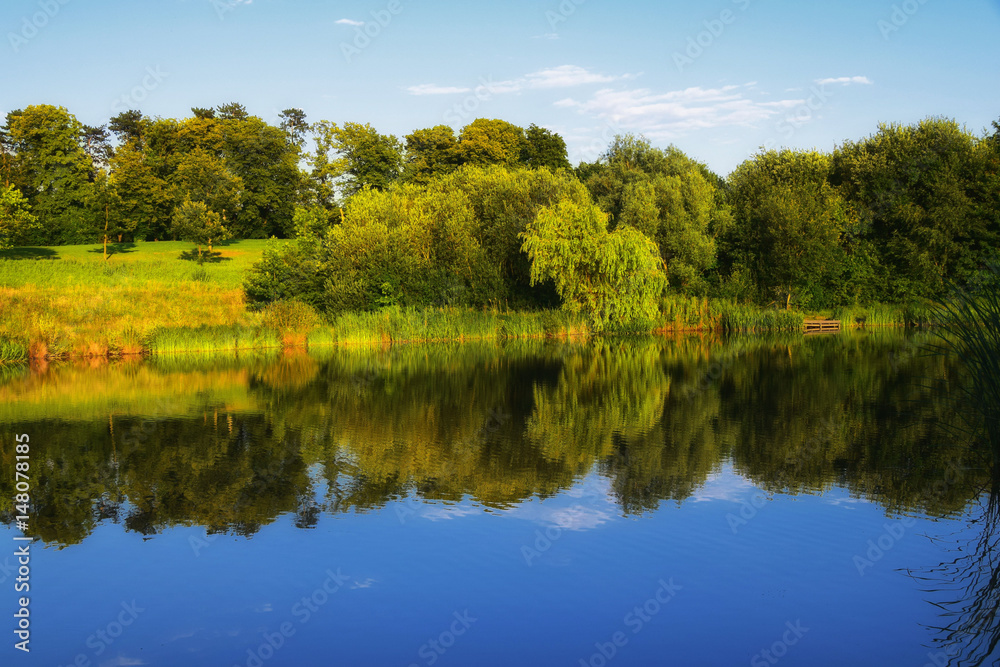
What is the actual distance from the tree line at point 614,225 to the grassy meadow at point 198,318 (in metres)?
1.95

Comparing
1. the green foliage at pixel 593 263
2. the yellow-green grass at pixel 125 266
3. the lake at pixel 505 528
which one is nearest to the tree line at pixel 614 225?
the green foliage at pixel 593 263

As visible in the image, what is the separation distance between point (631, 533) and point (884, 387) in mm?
15391

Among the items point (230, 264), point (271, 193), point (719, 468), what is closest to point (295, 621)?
point (719, 468)

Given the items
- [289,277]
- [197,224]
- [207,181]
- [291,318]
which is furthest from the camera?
[207,181]

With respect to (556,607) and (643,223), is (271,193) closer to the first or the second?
(643,223)

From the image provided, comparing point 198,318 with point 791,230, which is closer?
point 198,318

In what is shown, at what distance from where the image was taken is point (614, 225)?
50.8 metres

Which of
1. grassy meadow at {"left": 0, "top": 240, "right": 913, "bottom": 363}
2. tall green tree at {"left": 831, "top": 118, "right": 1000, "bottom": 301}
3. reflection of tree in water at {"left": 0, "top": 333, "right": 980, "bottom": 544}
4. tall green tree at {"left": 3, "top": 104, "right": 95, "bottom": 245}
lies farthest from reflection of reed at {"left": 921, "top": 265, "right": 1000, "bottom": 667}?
tall green tree at {"left": 3, "top": 104, "right": 95, "bottom": 245}

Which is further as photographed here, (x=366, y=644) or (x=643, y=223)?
(x=643, y=223)

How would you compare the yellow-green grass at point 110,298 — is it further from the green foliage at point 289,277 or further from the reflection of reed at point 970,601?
the reflection of reed at point 970,601

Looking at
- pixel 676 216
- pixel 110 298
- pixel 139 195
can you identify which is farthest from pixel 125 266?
pixel 676 216

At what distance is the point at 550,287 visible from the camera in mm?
43969

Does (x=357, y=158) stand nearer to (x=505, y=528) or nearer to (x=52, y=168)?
(x=52, y=168)

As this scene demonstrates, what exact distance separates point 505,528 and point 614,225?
137 feet
